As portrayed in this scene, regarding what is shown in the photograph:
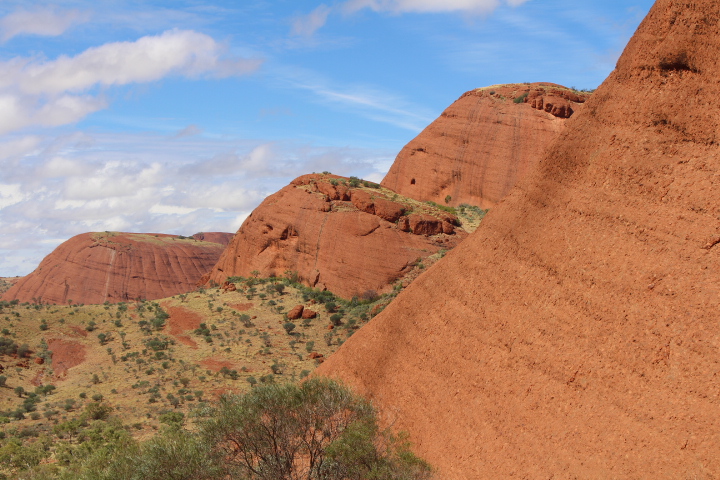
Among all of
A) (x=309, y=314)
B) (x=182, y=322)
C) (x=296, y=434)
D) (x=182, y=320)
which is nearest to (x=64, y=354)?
(x=182, y=322)

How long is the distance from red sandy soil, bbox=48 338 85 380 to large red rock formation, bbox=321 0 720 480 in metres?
25.7

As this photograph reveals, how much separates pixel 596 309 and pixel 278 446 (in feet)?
26.4

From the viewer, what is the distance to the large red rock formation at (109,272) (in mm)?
73875

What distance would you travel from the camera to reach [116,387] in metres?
31.7

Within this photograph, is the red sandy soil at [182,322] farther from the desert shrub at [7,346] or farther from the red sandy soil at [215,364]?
the desert shrub at [7,346]

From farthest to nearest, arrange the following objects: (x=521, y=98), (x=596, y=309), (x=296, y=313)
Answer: (x=521, y=98) < (x=296, y=313) < (x=596, y=309)

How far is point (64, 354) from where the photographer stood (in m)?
38.0

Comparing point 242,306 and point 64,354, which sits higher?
point 242,306

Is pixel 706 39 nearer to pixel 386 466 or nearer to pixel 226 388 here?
pixel 386 466

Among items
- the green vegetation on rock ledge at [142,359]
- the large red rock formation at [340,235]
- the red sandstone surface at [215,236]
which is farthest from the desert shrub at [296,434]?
the red sandstone surface at [215,236]

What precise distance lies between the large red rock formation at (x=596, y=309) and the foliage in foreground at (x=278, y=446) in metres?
0.88

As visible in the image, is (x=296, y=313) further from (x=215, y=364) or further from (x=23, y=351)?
(x=23, y=351)

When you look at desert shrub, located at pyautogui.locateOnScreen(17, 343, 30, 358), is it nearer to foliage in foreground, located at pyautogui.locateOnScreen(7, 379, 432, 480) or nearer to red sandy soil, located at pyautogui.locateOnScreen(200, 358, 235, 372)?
red sandy soil, located at pyautogui.locateOnScreen(200, 358, 235, 372)

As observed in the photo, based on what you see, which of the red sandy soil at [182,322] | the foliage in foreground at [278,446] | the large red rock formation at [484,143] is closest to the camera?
the foliage in foreground at [278,446]
